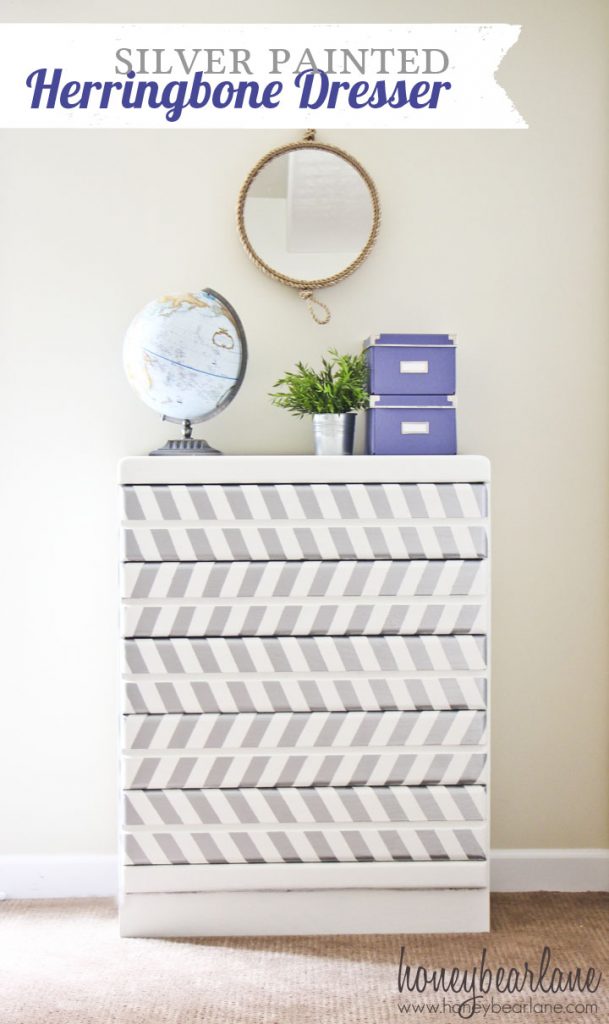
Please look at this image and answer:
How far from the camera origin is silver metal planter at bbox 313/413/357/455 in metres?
2.28

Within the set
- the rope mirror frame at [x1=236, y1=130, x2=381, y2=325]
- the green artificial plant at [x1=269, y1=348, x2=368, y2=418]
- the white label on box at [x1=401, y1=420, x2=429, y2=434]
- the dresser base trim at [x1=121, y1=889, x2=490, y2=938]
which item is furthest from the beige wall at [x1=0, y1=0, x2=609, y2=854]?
the dresser base trim at [x1=121, y1=889, x2=490, y2=938]

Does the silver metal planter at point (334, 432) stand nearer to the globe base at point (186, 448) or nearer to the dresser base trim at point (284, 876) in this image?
the globe base at point (186, 448)

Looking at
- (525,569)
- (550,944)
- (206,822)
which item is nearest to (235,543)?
(206,822)

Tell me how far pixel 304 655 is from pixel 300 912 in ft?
2.01

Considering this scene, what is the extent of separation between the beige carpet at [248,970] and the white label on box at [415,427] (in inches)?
47.3

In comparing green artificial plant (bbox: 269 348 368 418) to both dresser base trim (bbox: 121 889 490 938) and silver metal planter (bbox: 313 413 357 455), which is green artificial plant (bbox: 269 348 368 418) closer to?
silver metal planter (bbox: 313 413 357 455)

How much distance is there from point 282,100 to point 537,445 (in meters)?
1.15

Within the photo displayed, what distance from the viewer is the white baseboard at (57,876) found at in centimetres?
249

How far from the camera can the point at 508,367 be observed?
8.27 feet

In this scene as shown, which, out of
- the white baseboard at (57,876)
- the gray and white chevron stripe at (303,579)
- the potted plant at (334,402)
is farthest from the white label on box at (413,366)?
the white baseboard at (57,876)

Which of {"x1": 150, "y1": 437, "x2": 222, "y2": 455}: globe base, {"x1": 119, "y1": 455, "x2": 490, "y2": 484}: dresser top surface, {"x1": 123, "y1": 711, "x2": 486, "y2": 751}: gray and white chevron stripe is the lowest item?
{"x1": 123, "y1": 711, "x2": 486, "y2": 751}: gray and white chevron stripe

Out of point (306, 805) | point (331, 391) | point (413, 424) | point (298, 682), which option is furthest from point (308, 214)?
point (306, 805)

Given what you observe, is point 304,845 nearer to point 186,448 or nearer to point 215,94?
point 186,448

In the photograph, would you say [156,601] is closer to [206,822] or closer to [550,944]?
[206,822]
